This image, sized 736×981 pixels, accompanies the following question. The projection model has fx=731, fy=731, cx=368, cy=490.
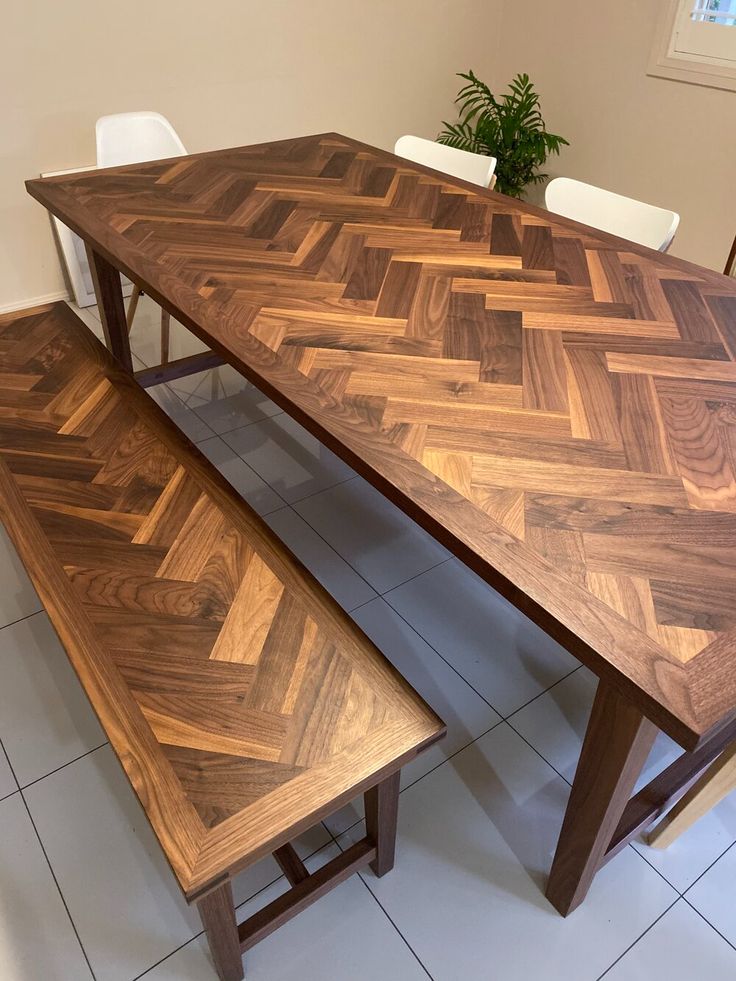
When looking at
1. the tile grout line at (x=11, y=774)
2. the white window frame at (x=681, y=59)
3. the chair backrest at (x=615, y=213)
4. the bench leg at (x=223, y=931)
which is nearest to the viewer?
the bench leg at (x=223, y=931)

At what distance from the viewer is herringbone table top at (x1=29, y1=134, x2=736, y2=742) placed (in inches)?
36.1

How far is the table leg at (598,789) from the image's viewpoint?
101 cm

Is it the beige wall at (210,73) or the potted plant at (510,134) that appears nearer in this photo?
the beige wall at (210,73)

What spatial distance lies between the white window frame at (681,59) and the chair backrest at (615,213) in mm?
1310

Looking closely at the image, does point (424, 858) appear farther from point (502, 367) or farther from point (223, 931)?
point (502, 367)

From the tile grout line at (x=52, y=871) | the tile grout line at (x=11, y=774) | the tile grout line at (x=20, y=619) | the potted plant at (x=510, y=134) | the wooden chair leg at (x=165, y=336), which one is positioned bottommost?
the tile grout line at (x=52, y=871)

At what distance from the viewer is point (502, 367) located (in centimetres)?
133

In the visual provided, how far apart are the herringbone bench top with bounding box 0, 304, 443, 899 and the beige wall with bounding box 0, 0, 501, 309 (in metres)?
1.80

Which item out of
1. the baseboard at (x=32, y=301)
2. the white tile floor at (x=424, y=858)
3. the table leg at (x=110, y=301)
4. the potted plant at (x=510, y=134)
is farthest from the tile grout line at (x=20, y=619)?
the potted plant at (x=510, y=134)

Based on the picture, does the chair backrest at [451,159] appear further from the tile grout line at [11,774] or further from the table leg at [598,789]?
the tile grout line at [11,774]

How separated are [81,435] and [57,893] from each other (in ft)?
3.02

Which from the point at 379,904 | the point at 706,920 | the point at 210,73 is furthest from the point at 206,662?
the point at 210,73

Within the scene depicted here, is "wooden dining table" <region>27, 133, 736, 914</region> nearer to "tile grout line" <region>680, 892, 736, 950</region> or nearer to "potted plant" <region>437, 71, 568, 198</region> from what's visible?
"tile grout line" <region>680, 892, 736, 950</region>

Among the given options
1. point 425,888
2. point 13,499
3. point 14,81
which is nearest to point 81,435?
point 13,499
